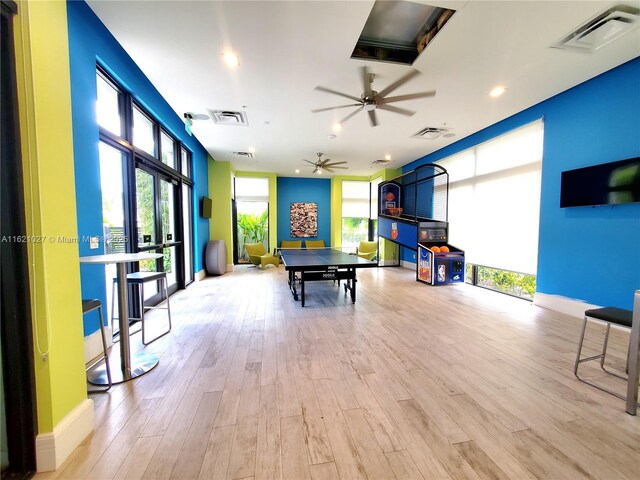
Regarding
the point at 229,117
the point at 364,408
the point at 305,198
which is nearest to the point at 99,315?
the point at 364,408

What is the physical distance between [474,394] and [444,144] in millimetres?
6148

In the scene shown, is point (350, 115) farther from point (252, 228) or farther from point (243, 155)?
point (252, 228)

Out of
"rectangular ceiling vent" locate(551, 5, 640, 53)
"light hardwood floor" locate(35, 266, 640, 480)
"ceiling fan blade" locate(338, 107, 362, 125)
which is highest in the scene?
"rectangular ceiling vent" locate(551, 5, 640, 53)

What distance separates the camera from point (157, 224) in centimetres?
427

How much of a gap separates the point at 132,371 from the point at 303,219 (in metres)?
7.93

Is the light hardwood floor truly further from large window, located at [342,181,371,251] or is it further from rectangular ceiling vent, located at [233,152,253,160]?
large window, located at [342,181,371,251]

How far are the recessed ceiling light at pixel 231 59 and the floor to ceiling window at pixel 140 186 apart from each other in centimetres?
139

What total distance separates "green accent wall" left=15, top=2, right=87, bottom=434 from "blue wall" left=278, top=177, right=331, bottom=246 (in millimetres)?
8247

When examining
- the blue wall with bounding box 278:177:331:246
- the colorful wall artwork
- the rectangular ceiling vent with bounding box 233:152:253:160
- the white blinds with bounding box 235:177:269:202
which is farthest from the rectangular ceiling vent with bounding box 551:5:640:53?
the white blinds with bounding box 235:177:269:202

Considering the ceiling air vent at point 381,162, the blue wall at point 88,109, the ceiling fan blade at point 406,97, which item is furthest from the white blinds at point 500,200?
the blue wall at point 88,109

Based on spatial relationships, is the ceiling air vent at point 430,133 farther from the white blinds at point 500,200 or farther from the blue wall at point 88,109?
the blue wall at point 88,109

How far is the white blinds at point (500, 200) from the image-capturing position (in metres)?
4.36

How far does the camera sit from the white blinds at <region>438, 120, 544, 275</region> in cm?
436

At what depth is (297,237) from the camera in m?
9.87
